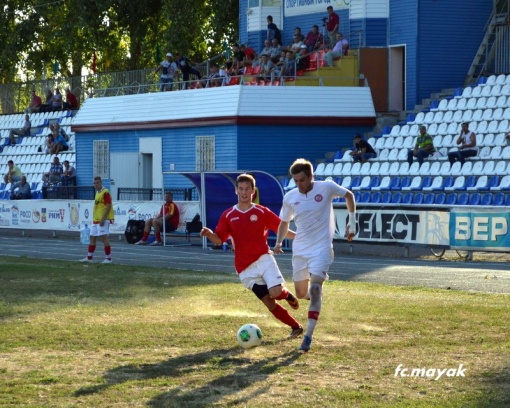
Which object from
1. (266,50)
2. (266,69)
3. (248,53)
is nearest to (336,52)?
(266,69)

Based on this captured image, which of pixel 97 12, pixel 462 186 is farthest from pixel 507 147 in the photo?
pixel 97 12

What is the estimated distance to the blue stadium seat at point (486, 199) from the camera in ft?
98.1

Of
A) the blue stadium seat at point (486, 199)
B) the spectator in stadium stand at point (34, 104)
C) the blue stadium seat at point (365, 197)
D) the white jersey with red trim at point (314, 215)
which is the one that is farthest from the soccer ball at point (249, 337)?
the spectator in stadium stand at point (34, 104)

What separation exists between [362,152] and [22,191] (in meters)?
15.6

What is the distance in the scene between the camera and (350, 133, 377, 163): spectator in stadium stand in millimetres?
36994

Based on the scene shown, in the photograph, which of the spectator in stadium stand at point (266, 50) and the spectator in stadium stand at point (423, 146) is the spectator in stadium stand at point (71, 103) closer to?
the spectator in stadium stand at point (266, 50)

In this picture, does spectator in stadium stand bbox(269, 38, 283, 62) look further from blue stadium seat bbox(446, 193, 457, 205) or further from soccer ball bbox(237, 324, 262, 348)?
soccer ball bbox(237, 324, 262, 348)

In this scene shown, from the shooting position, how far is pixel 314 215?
43.4 ft

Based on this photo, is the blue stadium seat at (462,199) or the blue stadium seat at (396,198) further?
the blue stadium seat at (396,198)

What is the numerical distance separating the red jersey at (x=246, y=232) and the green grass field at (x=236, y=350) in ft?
3.18

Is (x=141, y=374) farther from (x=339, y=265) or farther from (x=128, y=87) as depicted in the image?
(x=128, y=87)

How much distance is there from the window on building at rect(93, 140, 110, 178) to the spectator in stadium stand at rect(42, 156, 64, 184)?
1379mm

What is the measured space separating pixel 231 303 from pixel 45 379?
21.9 ft

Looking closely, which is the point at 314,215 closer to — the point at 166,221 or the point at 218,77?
the point at 166,221
